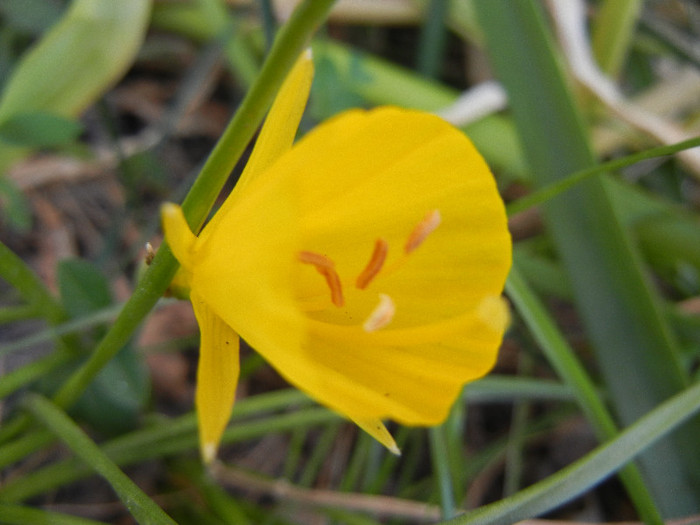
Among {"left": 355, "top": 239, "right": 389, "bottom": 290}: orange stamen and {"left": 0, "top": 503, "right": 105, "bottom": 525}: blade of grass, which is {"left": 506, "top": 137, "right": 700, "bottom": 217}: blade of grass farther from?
{"left": 0, "top": 503, "right": 105, "bottom": 525}: blade of grass

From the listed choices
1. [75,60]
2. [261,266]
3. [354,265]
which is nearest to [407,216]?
[354,265]

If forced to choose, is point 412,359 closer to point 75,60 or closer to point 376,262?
point 376,262

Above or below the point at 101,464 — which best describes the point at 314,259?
above

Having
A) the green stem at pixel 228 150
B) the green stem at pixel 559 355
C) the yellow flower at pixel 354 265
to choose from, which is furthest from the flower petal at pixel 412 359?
the green stem at pixel 559 355

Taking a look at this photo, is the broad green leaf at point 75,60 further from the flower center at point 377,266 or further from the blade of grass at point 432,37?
the flower center at point 377,266

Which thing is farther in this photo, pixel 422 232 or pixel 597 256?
pixel 597 256

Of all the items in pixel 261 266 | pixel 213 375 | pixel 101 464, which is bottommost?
pixel 101 464

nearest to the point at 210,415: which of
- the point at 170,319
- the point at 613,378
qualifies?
the point at 613,378

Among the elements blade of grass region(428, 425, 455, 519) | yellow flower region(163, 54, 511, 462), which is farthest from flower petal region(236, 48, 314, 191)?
blade of grass region(428, 425, 455, 519)
